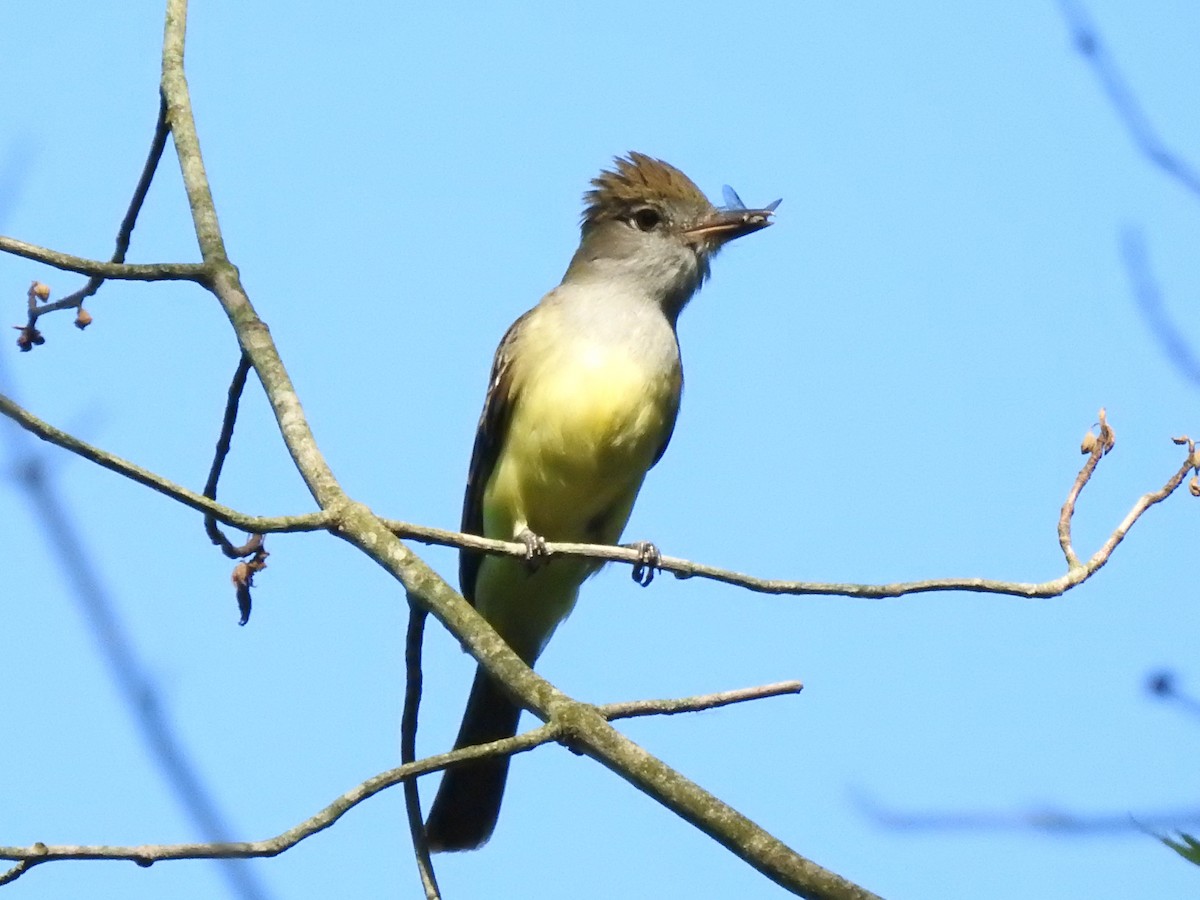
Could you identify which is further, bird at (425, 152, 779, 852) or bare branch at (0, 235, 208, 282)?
bird at (425, 152, 779, 852)

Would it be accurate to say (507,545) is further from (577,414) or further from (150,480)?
(577,414)

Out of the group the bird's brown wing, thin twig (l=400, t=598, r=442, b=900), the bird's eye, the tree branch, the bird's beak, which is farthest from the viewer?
the bird's eye

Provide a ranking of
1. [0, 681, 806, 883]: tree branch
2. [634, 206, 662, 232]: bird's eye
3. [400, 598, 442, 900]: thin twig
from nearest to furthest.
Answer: [0, 681, 806, 883]: tree branch
[400, 598, 442, 900]: thin twig
[634, 206, 662, 232]: bird's eye

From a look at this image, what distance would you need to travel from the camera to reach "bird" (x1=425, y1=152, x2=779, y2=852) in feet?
23.5

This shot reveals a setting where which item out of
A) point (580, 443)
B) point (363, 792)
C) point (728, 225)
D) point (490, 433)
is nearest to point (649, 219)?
point (728, 225)

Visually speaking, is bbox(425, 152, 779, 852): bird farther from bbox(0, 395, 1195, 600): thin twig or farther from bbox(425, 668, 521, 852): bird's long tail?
bbox(0, 395, 1195, 600): thin twig

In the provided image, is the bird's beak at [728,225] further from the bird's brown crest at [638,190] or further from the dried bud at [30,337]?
the dried bud at [30,337]

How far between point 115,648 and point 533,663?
5336mm

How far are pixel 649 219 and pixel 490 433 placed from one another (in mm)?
1429

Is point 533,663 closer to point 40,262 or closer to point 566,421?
point 566,421

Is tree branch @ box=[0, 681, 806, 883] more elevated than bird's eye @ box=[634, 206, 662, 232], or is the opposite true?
bird's eye @ box=[634, 206, 662, 232]

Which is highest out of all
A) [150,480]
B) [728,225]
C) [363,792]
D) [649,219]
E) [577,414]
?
[649,219]

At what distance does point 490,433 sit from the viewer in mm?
7621

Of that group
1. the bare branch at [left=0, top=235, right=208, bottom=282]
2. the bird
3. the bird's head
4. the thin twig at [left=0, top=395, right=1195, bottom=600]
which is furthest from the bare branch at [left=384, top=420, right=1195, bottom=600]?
the bird's head
